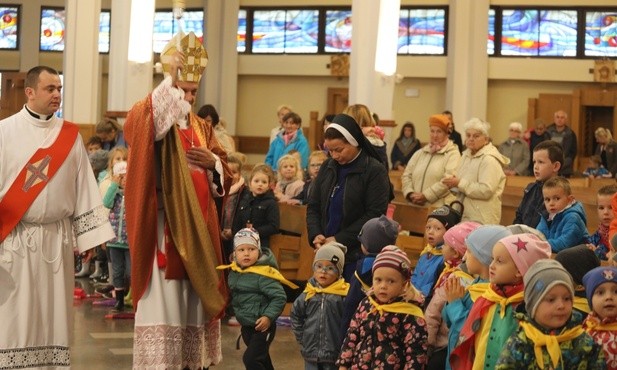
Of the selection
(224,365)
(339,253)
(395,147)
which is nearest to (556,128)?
(395,147)

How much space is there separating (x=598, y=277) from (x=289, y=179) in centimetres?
688

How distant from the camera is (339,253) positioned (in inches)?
268

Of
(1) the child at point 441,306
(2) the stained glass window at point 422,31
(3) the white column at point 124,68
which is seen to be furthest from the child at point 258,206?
(2) the stained glass window at point 422,31

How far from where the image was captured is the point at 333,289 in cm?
685

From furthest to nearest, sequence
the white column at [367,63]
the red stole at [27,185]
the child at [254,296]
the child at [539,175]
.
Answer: the white column at [367,63]
the child at [539,175]
the child at [254,296]
the red stole at [27,185]

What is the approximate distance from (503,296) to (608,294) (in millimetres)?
441

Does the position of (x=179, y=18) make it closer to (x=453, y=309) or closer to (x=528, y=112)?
(x=453, y=309)

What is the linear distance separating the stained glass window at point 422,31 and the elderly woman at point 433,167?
14.5 m

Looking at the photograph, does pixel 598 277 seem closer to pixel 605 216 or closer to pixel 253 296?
pixel 253 296

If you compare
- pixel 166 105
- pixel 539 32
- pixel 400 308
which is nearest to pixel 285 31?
pixel 539 32

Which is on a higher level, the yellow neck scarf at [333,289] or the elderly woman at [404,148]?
the elderly woman at [404,148]

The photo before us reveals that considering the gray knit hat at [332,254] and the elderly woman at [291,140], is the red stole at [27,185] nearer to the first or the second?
the gray knit hat at [332,254]

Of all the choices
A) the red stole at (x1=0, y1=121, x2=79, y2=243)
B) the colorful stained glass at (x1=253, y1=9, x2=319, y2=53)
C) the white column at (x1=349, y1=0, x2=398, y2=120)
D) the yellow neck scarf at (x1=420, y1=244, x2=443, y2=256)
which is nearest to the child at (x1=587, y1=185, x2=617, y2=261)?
the yellow neck scarf at (x1=420, y1=244, x2=443, y2=256)

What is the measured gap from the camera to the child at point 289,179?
38.0 ft
